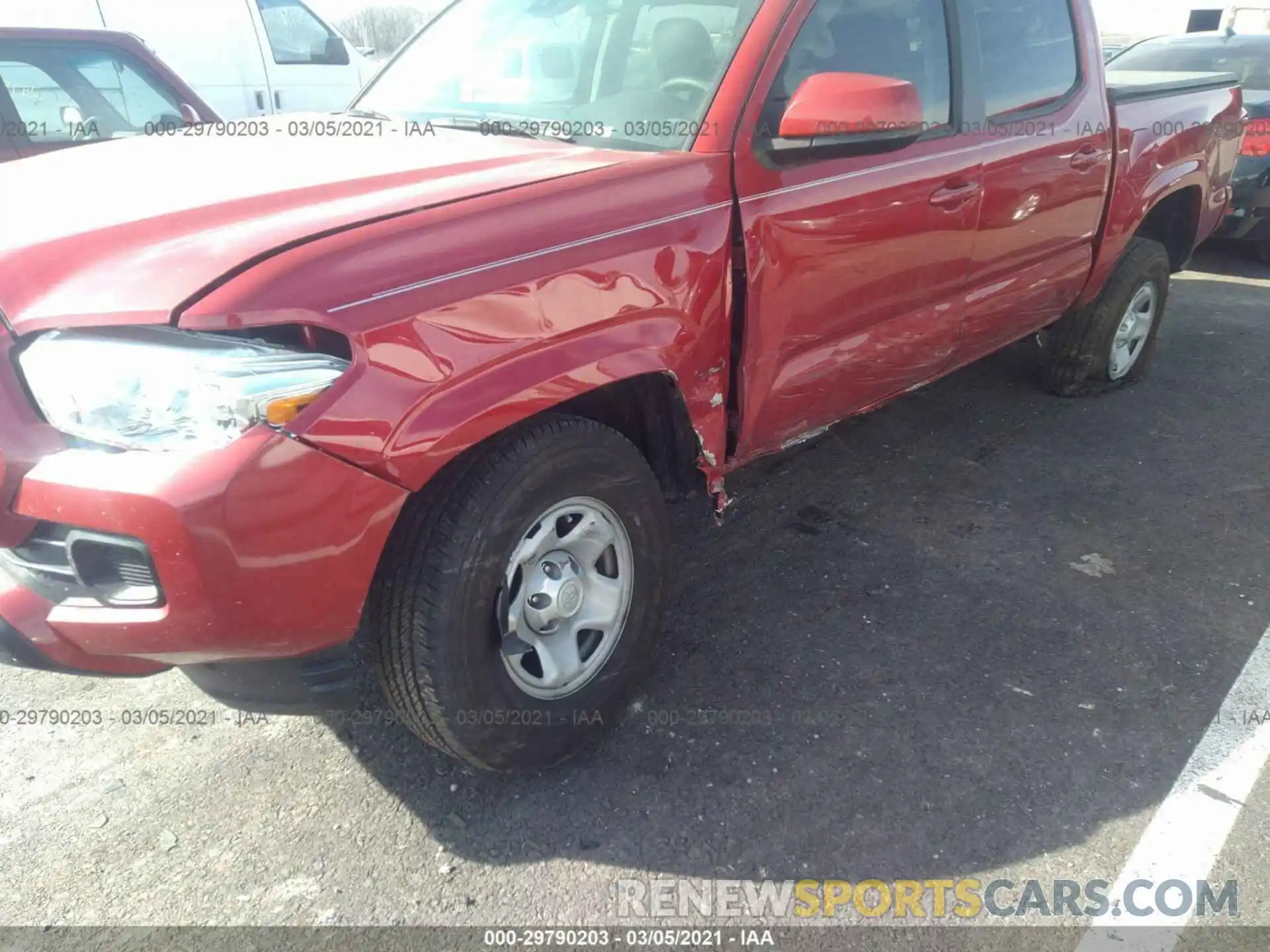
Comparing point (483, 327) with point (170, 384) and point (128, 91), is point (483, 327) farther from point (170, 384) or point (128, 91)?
point (128, 91)

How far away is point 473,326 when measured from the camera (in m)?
1.82

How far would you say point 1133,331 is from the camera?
15.4 ft

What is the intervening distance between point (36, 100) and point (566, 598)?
4339 millimetres

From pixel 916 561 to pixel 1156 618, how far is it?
0.74 m

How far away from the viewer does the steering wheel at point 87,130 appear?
15.2 ft

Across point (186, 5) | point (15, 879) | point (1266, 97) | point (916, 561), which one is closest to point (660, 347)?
point (916, 561)

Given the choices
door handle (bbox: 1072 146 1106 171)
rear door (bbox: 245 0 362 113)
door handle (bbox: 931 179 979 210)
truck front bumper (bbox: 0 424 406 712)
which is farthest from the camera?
rear door (bbox: 245 0 362 113)

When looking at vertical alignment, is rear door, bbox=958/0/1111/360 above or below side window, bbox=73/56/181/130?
below

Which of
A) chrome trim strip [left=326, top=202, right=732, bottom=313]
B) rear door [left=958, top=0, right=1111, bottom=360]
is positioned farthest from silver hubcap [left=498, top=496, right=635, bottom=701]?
rear door [left=958, top=0, right=1111, bottom=360]

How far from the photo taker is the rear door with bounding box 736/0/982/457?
2.42 m

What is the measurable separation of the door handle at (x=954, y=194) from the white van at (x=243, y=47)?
586 centimetres

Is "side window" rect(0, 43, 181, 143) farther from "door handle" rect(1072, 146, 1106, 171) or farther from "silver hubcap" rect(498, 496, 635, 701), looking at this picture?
"door handle" rect(1072, 146, 1106, 171)

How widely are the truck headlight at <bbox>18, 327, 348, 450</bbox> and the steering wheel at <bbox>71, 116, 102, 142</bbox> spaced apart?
3.70m

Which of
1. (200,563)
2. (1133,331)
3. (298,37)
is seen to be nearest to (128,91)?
(298,37)
